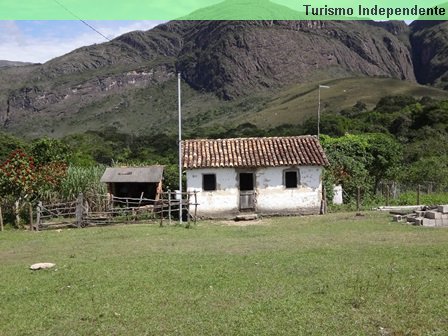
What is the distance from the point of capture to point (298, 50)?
6673 inches

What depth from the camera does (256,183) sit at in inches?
976

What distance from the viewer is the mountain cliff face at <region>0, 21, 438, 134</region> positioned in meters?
152

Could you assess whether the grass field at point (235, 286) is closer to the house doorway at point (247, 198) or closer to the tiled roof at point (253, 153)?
the house doorway at point (247, 198)

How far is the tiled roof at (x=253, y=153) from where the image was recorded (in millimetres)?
24672

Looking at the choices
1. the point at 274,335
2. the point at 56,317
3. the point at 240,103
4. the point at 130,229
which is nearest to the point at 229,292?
the point at 274,335

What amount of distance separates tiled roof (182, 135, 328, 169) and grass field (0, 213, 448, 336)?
7954mm

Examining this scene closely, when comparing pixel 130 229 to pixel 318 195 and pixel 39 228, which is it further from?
pixel 318 195

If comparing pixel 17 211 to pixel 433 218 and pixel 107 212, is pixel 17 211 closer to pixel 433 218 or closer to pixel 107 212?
pixel 107 212

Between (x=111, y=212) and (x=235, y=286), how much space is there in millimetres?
13688

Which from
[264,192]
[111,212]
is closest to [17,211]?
[111,212]

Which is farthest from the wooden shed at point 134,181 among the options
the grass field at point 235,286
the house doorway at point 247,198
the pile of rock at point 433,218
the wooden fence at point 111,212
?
the pile of rock at point 433,218

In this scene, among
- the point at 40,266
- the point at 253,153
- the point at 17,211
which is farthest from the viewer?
the point at 253,153

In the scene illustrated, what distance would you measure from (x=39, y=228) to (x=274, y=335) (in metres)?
16.8

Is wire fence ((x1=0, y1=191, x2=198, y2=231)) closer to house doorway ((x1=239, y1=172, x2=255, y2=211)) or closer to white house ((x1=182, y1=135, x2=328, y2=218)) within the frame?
white house ((x1=182, y1=135, x2=328, y2=218))
